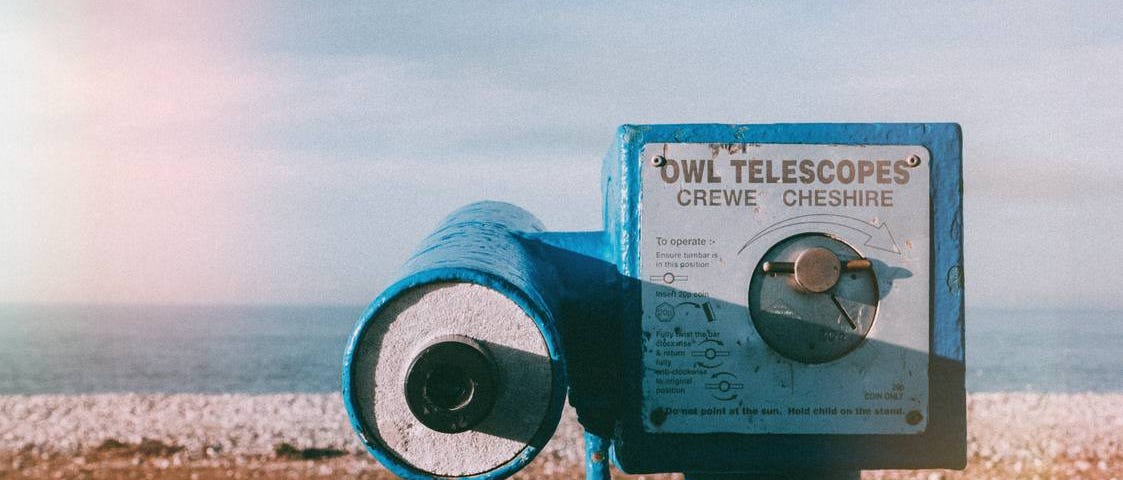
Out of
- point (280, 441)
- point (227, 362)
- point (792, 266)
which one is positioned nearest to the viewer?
point (792, 266)

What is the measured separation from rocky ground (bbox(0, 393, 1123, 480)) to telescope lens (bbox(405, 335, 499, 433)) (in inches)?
295

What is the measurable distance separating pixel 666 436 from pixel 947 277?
2.63 ft

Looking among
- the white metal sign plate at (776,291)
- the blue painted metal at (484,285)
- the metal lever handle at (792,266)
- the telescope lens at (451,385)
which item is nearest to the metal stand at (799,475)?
the white metal sign plate at (776,291)

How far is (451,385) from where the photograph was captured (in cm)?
207

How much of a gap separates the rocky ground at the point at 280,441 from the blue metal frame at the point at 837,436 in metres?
6.91

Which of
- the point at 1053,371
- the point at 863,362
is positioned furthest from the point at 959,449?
the point at 1053,371

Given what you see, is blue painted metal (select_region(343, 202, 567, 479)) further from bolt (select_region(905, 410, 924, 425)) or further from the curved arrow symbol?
bolt (select_region(905, 410, 924, 425))

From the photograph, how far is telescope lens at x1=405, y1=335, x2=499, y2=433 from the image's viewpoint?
2.02m

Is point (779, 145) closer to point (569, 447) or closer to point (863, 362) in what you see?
point (863, 362)

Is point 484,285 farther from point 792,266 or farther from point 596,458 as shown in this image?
point 596,458

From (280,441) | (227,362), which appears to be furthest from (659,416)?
(227,362)

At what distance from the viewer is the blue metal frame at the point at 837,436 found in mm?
2613

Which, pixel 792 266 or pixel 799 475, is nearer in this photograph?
pixel 792 266

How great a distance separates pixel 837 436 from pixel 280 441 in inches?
391
